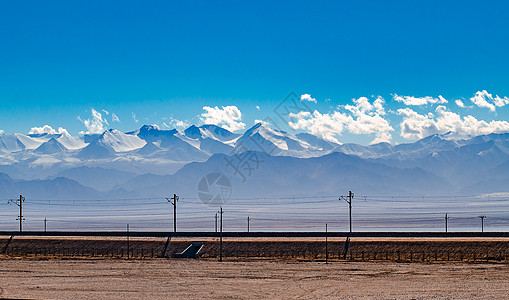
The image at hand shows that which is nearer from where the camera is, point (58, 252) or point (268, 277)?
point (268, 277)

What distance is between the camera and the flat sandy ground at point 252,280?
157 ft

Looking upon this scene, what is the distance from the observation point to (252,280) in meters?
55.2

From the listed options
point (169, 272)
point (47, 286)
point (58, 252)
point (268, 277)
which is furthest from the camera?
point (58, 252)

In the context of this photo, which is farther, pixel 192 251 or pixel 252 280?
pixel 192 251

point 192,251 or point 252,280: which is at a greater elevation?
point 192,251

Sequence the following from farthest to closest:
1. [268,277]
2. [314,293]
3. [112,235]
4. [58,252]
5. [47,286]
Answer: [112,235], [58,252], [268,277], [47,286], [314,293]

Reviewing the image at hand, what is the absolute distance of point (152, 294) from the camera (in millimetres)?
48344

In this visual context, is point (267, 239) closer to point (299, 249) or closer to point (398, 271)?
point (299, 249)

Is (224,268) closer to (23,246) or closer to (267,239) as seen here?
(267,239)

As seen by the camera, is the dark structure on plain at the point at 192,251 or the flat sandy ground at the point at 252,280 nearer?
the flat sandy ground at the point at 252,280

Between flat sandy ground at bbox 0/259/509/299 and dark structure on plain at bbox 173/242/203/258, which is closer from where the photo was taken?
flat sandy ground at bbox 0/259/509/299

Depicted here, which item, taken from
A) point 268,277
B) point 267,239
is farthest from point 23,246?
point 268,277

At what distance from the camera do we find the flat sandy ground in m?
47.8

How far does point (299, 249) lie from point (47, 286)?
37.7 metres
